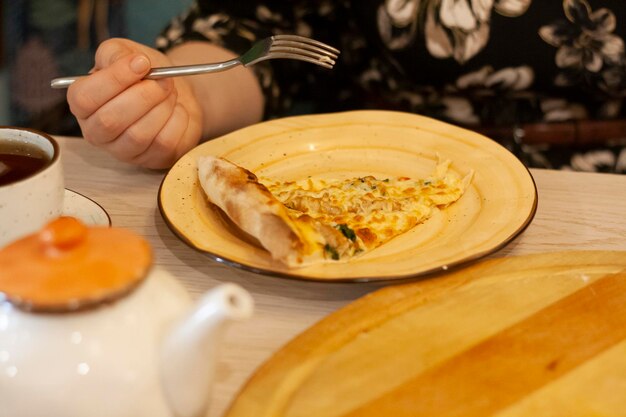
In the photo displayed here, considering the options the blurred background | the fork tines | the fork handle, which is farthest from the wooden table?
the blurred background

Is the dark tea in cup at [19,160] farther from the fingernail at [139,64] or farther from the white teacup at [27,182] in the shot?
the fingernail at [139,64]

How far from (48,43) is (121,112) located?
64.6 inches

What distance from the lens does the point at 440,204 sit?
3.11 feet

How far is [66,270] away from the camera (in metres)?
0.49

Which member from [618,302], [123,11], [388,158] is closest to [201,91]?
[388,158]

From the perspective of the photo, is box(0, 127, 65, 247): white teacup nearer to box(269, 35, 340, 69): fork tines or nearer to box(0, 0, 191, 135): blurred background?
box(269, 35, 340, 69): fork tines

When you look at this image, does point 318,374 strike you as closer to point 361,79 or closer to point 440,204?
point 440,204

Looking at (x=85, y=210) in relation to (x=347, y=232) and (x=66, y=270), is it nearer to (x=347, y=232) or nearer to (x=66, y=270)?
(x=347, y=232)

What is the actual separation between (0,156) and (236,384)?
34 centimetres

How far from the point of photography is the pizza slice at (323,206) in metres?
0.81

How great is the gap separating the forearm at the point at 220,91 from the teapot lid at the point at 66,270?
74 centimetres

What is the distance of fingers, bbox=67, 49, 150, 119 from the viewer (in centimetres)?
99

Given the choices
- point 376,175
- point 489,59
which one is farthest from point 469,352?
point 489,59

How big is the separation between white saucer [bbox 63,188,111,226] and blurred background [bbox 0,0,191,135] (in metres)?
1.60
